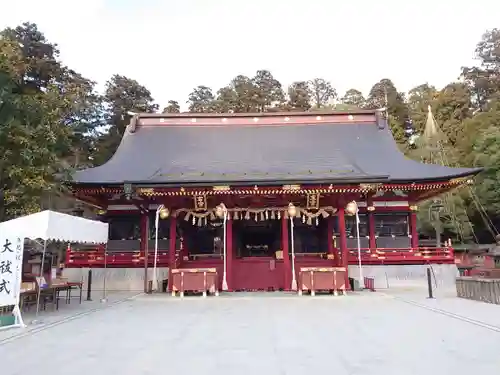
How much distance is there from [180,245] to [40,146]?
6.83m

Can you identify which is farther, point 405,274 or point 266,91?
point 266,91

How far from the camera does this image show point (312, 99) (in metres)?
55.1

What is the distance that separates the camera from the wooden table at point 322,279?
12383mm

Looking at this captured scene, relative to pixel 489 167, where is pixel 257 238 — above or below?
below

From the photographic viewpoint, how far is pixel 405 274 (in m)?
16.2

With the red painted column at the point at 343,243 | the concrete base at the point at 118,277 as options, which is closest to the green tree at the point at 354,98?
the red painted column at the point at 343,243

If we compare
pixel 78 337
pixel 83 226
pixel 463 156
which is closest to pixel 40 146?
pixel 83 226

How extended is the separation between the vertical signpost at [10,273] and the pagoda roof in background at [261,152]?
17.6ft

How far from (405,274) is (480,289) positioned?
17.9 ft

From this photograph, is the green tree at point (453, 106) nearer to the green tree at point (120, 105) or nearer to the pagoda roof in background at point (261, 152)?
the pagoda roof in background at point (261, 152)

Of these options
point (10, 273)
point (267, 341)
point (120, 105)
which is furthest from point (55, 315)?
point (120, 105)

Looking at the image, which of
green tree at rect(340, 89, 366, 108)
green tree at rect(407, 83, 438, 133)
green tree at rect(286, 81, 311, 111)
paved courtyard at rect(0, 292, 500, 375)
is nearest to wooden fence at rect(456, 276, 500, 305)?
paved courtyard at rect(0, 292, 500, 375)

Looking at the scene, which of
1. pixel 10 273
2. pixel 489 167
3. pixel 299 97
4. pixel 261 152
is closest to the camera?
pixel 10 273

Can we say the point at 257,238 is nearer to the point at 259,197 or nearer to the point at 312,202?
the point at 259,197
